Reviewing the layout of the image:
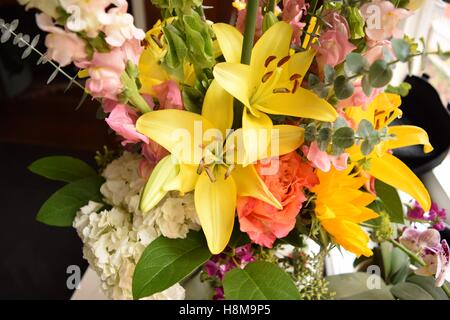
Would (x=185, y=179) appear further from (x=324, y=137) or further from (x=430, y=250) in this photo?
(x=430, y=250)

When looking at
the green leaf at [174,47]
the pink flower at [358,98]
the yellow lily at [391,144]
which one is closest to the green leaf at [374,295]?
the yellow lily at [391,144]

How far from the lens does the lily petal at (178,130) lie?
1.41ft

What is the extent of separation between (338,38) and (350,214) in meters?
0.18

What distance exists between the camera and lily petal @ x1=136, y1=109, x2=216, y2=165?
0.43m

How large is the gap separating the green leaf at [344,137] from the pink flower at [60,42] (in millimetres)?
212

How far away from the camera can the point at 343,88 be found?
15.1 inches

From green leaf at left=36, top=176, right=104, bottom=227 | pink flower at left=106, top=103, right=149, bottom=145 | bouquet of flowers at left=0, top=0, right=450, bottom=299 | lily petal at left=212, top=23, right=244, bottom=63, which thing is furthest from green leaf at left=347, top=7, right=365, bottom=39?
green leaf at left=36, top=176, right=104, bottom=227

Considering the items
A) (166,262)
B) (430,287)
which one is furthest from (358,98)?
(430,287)

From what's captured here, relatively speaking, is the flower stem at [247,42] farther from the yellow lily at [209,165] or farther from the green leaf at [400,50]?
the green leaf at [400,50]

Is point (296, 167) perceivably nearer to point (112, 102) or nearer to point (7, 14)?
point (112, 102)

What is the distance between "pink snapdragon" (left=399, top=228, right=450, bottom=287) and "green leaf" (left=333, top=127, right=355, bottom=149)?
0.59 feet

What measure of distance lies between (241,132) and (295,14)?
0.13 m

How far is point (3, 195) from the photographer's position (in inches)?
69.0

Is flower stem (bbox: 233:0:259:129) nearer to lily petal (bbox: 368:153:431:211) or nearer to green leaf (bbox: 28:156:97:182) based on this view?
lily petal (bbox: 368:153:431:211)
